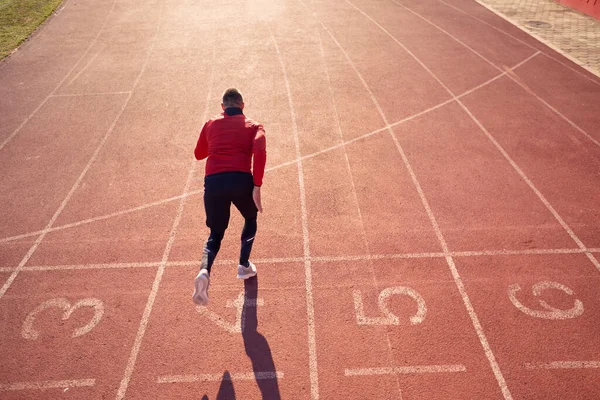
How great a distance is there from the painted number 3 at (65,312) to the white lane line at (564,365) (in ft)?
16.7

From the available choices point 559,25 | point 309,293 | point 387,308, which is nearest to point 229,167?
point 309,293

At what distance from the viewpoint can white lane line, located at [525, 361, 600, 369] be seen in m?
4.49

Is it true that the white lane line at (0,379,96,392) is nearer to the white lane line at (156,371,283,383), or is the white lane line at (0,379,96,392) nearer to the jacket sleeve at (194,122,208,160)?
the white lane line at (156,371,283,383)

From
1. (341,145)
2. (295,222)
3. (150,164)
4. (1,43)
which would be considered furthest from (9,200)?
(1,43)

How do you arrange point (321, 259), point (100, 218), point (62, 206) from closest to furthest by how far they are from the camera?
point (321, 259) → point (100, 218) → point (62, 206)

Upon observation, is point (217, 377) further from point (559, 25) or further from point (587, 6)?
point (587, 6)

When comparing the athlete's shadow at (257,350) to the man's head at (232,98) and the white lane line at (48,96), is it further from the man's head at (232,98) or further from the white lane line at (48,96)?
the white lane line at (48,96)

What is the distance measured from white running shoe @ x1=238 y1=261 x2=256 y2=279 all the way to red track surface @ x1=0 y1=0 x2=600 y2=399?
19 centimetres

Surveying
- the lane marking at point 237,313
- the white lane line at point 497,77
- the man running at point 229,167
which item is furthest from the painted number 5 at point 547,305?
the white lane line at point 497,77

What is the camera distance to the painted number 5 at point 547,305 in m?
5.05

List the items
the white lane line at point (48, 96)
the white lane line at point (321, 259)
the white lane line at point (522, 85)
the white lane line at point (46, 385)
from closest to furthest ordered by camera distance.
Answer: the white lane line at point (46, 385), the white lane line at point (321, 259), the white lane line at point (522, 85), the white lane line at point (48, 96)

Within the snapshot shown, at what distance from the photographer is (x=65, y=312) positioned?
5.24 m

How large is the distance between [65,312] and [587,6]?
64.2 feet

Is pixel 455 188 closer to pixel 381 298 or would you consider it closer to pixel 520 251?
pixel 520 251
